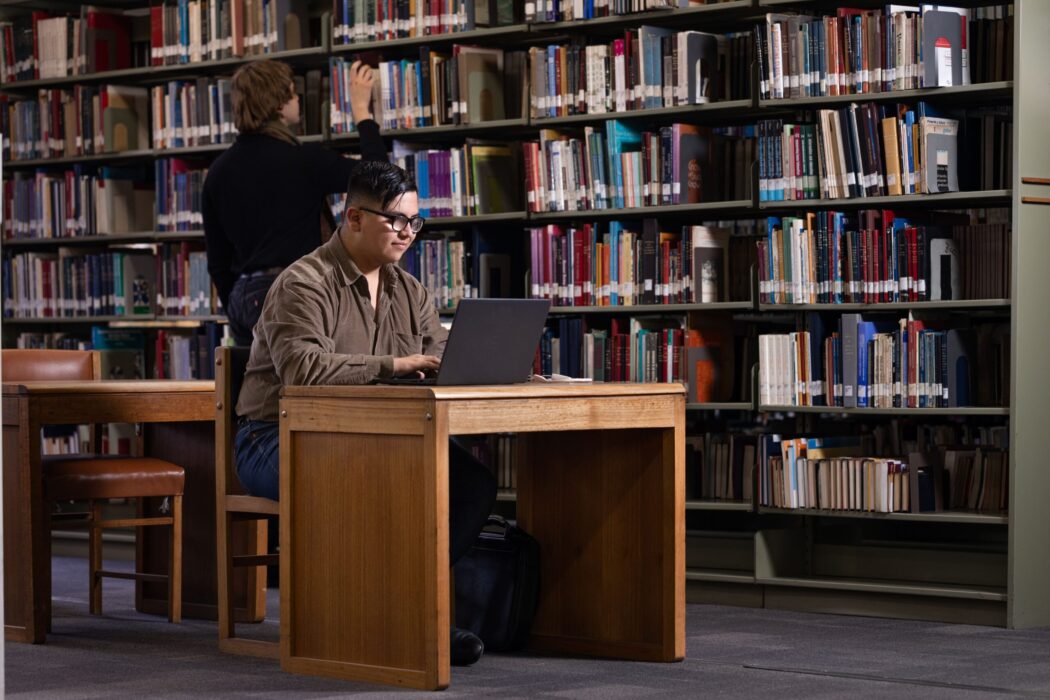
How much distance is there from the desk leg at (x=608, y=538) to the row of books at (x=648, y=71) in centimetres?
170

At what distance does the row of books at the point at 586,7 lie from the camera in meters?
5.79

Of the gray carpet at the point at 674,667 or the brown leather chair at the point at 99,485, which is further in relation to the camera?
the brown leather chair at the point at 99,485

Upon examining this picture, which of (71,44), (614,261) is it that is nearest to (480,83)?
(614,261)

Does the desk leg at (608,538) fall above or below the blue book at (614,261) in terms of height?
below

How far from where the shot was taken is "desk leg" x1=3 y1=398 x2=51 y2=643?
4.79 meters

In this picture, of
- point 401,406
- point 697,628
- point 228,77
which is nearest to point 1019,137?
point 697,628

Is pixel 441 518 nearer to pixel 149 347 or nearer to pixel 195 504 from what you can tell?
pixel 195 504

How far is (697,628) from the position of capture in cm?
505

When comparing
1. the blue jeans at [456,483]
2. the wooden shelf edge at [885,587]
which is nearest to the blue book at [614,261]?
the wooden shelf edge at [885,587]

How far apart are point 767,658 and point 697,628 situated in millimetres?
630

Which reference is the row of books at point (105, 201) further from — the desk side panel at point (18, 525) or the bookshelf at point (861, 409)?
the desk side panel at point (18, 525)

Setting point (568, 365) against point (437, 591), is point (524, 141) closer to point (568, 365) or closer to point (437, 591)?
point (568, 365)

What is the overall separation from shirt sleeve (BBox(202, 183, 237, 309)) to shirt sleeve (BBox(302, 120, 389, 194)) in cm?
41

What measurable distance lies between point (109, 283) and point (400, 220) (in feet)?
11.4
